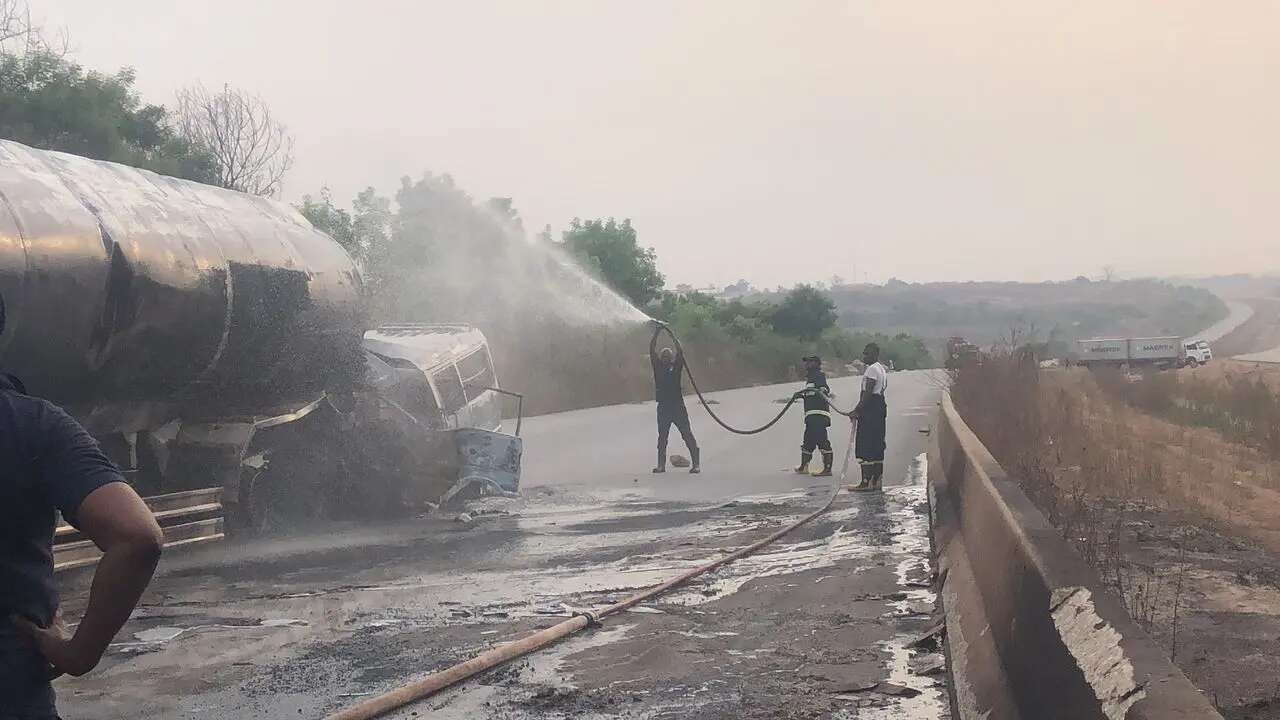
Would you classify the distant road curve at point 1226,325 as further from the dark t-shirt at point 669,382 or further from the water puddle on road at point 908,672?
the water puddle on road at point 908,672

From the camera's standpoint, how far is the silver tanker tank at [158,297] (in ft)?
31.1

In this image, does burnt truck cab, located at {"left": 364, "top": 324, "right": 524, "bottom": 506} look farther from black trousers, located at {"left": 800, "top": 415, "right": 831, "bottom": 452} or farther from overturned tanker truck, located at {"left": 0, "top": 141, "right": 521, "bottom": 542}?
black trousers, located at {"left": 800, "top": 415, "right": 831, "bottom": 452}

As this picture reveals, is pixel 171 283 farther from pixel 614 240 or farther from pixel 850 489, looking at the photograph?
pixel 614 240

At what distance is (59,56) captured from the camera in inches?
1292

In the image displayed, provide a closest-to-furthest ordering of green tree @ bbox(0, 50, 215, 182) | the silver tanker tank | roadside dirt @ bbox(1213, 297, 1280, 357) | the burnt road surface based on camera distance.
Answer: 1. the burnt road surface
2. the silver tanker tank
3. green tree @ bbox(0, 50, 215, 182)
4. roadside dirt @ bbox(1213, 297, 1280, 357)

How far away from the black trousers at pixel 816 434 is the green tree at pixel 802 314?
66518mm

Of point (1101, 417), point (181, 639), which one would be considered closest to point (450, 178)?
point (1101, 417)

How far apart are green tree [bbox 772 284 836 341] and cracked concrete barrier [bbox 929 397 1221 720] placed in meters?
76.7

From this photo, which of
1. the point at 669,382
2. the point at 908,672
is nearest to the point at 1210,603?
the point at 908,672

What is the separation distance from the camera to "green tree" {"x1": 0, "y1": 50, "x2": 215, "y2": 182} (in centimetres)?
3083

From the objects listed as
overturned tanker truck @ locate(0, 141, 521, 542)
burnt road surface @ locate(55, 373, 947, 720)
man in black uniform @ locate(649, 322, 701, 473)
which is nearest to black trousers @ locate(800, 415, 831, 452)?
man in black uniform @ locate(649, 322, 701, 473)

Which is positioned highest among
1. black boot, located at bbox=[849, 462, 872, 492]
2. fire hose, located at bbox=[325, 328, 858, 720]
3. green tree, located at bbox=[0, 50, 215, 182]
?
green tree, located at bbox=[0, 50, 215, 182]

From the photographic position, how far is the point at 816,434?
18.0 meters

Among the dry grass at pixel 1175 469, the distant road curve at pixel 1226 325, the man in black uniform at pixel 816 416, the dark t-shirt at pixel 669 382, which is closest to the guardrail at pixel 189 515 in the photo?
the dark t-shirt at pixel 669 382
